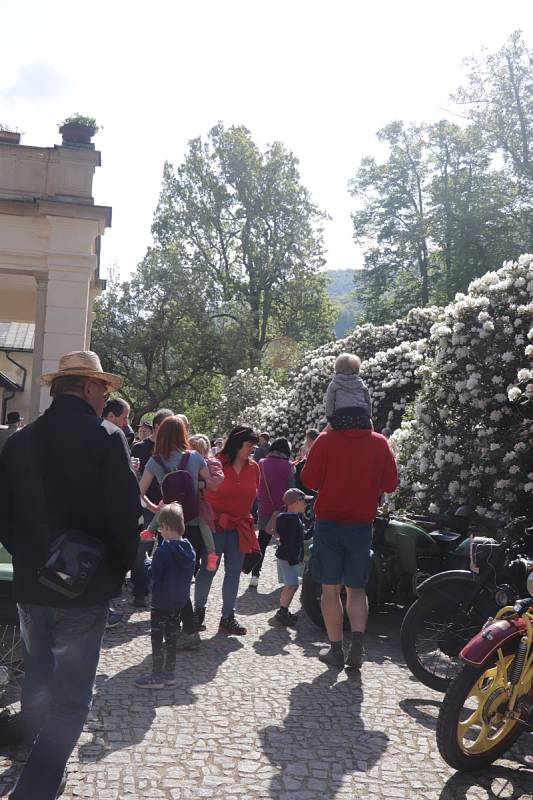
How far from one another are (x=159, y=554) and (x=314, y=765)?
209 cm

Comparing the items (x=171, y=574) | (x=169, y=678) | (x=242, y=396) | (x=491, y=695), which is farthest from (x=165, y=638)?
(x=242, y=396)

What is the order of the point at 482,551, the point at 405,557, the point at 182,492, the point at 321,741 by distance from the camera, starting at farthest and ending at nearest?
the point at 405,557 < the point at 182,492 < the point at 482,551 < the point at 321,741

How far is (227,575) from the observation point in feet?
24.8

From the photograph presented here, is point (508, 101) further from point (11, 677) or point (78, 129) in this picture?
point (11, 677)

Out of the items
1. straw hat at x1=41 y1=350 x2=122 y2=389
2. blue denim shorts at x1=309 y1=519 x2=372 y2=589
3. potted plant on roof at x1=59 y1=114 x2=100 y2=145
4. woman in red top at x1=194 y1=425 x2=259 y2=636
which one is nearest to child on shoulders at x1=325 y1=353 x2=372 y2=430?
blue denim shorts at x1=309 y1=519 x2=372 y2=589

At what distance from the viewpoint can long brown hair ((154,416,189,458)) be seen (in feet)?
25.0

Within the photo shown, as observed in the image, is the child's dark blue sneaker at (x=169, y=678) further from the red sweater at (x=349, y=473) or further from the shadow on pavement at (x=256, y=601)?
the shadow on pavement at (x=256, y=601)

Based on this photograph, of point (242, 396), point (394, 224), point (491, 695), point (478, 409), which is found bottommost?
point (491, 695)

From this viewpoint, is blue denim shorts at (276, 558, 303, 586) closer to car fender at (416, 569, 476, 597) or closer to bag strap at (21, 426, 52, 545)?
car fender at (416, 569, 476, 597)

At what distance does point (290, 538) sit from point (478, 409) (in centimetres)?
302

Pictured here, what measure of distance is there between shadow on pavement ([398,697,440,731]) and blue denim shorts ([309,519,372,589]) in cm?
99

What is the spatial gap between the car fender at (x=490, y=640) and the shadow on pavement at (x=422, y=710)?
3.01 feet

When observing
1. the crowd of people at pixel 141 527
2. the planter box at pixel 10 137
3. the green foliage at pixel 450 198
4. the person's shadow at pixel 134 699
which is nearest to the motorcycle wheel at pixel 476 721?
the person's shadow at pixel 134 699

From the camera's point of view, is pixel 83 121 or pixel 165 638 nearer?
pixel 165 638
